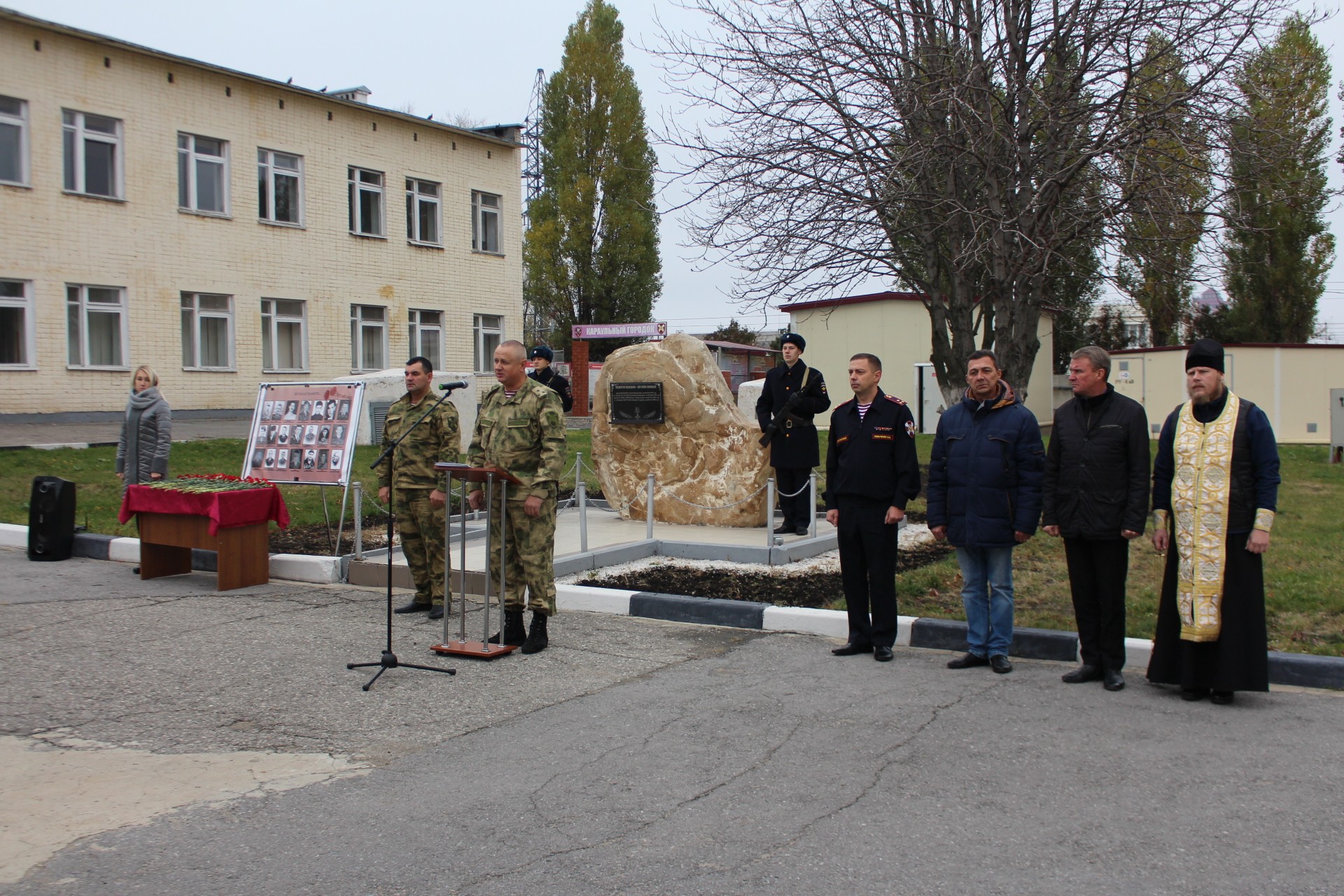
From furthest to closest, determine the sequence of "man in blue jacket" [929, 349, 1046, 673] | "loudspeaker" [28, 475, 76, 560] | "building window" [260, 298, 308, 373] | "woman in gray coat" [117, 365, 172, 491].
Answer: "building window" [260, 298, 308, 373]
"loudspeaker" [28, 475, 76, 560]
"woman in gray coat" [117, 365, 172, 491]
"man in blue jacket" [929, 349, 1046, 673]

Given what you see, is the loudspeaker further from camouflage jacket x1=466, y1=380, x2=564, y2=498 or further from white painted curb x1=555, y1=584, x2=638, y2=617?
camouflage jacket x1=466, y1=380, x2=564, y2=498

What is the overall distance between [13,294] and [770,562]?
18.7 meters

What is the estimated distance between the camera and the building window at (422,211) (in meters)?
30.2

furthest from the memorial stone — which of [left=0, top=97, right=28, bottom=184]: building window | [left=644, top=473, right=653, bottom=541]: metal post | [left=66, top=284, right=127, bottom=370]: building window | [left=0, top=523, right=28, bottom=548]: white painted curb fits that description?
[left=0, top=97, right=28, bottom=184]: building window

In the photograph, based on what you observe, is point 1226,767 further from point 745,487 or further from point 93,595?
point 93,595

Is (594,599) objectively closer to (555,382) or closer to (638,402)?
(638,402)

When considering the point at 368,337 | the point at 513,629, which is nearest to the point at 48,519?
the point at 513,629

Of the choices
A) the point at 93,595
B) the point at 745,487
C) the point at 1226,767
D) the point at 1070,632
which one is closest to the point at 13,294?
the point at 93,595

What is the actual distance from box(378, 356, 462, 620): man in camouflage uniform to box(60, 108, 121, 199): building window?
1817 centimetres

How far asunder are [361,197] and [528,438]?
23.7 metres

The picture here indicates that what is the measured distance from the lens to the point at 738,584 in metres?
9.04

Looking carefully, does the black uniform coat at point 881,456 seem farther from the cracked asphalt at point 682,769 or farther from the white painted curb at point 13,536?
the white painted curb at point 13,536

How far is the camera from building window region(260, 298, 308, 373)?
2681 cm

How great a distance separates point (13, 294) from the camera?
22.2 meters
